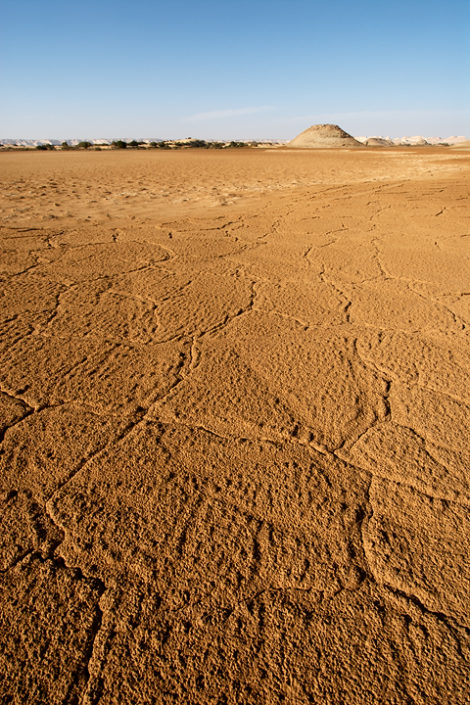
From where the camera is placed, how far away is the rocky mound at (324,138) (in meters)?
28.2

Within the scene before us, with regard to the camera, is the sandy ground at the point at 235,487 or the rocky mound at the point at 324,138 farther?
the rocky mound at the point at 324,138

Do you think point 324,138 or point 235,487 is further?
point 324,138

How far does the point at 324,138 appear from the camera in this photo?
94.5 ft

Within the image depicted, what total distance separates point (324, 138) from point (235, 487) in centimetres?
3243

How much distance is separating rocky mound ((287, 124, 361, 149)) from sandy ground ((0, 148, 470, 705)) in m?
30.0

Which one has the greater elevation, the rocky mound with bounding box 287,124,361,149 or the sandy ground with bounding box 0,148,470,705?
the rocky mound with bounding box 287,124,361,149

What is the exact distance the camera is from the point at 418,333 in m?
1.66

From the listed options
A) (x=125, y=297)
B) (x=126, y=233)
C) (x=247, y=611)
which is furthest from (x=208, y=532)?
(x=126, y=233)

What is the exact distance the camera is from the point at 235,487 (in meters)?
0.99

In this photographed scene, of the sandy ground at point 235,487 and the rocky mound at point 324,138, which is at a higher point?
the rocky mound at point 324,138

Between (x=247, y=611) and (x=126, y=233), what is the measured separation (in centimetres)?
283

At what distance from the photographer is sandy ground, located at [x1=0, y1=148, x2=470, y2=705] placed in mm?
684

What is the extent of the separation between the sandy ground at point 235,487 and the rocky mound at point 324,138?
29962mm

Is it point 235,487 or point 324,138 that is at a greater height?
point 324,138
